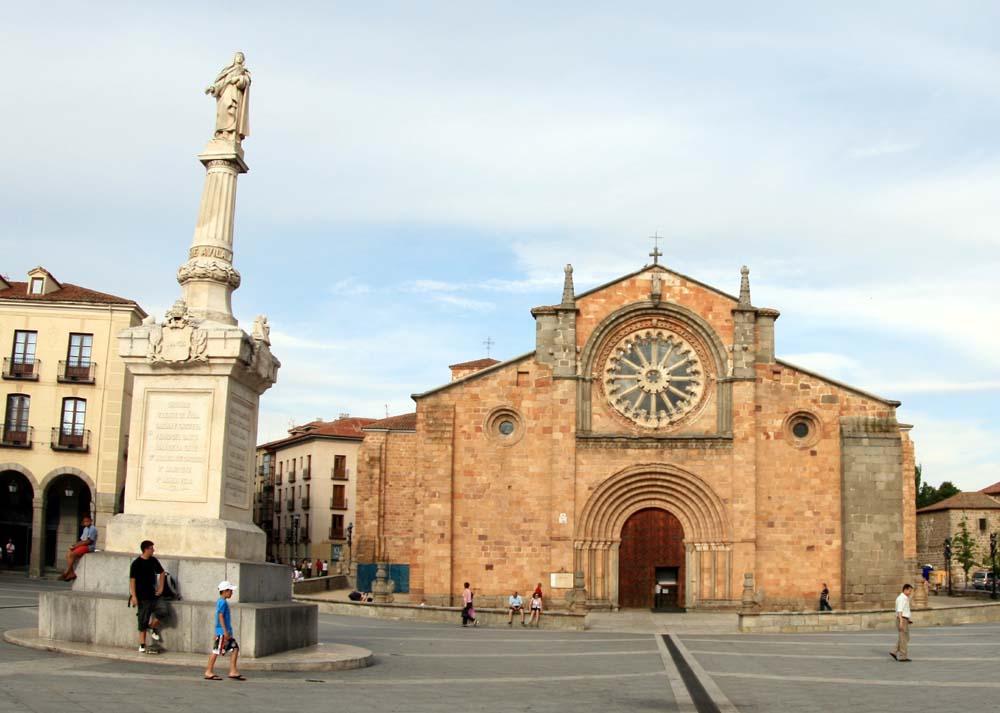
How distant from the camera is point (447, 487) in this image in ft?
122

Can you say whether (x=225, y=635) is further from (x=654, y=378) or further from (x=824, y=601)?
(x=654, y=378)

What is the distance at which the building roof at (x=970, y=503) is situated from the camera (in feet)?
229

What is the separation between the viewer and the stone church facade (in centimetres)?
3678

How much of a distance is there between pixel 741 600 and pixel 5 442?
25334mm

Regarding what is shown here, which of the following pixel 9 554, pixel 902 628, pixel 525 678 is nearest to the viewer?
pixel 525 678

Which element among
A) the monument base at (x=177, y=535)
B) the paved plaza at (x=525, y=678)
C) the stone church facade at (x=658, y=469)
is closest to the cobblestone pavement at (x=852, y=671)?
the paved plaza at (x=525, y=678)

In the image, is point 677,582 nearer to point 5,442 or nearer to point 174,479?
point 5,442

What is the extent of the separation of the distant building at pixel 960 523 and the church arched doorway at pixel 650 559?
36.7 metres

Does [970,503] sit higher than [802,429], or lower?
lower

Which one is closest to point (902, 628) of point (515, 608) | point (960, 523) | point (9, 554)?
point (515, 608)

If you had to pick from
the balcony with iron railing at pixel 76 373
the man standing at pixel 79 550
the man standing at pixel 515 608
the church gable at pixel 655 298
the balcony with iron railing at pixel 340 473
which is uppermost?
the church gable at pixel 655 298

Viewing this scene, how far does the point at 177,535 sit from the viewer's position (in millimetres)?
13656

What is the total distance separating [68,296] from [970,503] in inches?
2109

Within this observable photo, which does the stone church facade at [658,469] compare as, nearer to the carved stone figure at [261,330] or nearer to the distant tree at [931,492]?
the carved stone figure at [261,330]
